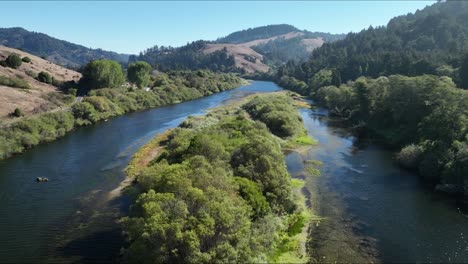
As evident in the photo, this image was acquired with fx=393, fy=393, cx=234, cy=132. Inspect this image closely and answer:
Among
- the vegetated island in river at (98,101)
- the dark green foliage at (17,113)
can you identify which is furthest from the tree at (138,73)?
the dark green foliage at (17,113)

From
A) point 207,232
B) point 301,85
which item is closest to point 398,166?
point 207,232

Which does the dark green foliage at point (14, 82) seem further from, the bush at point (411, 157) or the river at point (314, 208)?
the bush at point (411, 157)

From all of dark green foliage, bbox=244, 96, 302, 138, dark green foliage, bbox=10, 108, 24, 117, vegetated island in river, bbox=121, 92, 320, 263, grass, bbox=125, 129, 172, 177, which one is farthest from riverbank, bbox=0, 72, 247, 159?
dark green foliage, bbox=244, 96, 302, 138

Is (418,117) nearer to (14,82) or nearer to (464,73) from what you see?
(464,73)

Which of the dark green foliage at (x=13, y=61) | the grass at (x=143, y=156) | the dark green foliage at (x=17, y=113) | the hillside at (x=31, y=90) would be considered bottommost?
the grass at (x=143, y=156)

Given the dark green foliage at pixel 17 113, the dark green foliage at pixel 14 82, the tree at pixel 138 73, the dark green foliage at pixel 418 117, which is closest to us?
the dark green foliage at pixel 418 117

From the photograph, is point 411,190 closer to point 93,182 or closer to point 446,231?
point 446,231

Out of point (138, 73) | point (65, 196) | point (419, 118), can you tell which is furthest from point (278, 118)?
point (138, 73)
